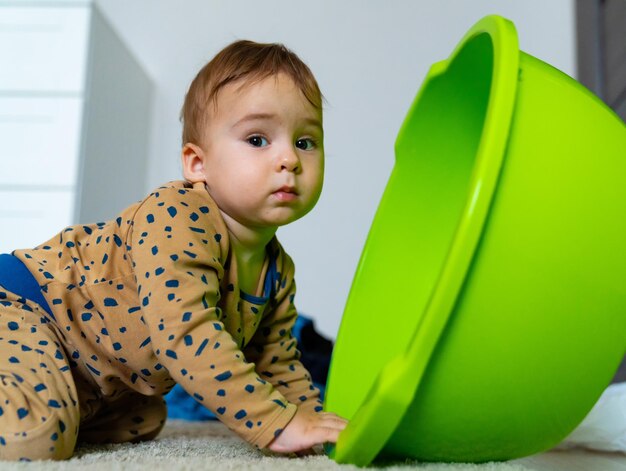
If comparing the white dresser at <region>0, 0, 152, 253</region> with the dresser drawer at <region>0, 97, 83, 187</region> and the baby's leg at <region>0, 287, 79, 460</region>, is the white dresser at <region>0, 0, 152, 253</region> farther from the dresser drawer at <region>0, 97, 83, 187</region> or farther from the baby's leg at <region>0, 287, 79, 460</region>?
the baby's leg at <region>0, 287, 79, 460</region>

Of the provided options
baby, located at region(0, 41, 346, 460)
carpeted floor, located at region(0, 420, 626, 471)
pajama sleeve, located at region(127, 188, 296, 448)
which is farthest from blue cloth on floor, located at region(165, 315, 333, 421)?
pajama sleeve, located at region(127, 188, 296, 448)

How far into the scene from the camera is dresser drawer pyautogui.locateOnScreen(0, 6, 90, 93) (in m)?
1.94

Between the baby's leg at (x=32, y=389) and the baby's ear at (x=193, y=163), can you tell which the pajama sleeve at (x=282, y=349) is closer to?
the baby's ear at (x=193, y=163)

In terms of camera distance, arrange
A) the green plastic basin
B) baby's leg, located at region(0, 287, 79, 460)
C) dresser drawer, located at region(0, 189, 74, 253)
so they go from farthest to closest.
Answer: dresser drawer, located at region(0, 189, 74, 253)
baby's leg, located at region(0, 287, 79, 460)
the green plastic basin

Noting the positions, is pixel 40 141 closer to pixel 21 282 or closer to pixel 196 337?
pixel 21 282

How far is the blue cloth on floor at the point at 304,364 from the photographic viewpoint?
162 centimetres

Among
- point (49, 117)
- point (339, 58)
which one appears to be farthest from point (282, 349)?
point (339, 58)

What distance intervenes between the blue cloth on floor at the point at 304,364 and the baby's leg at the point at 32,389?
79 cm

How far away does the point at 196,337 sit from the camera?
0.76m

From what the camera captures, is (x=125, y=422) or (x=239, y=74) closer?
(x=239, y=74)

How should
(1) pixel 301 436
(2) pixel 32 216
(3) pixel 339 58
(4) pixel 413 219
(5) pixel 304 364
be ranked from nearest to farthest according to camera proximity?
(1) pixel 301 436, (4) pixel 413 219, (5) pixel 304 364, (2) pixel 32 216, (3) pixel 339 58

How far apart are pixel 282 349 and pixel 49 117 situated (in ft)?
4.00

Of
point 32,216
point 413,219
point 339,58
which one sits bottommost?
point 32,216

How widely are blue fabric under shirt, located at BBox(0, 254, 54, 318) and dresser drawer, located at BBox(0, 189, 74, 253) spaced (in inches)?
37.2
